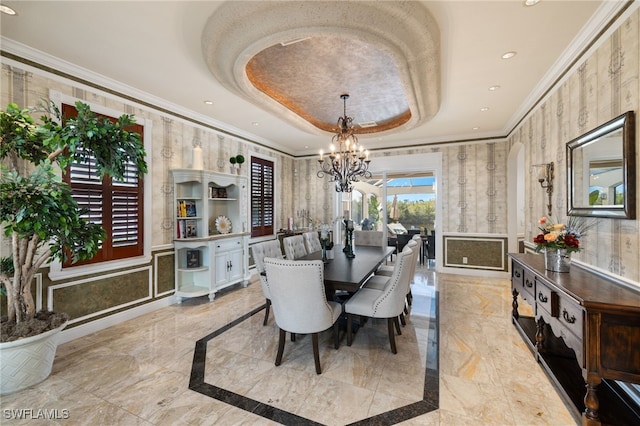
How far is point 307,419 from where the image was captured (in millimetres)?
1801

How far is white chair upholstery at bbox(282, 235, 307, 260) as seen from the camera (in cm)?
367

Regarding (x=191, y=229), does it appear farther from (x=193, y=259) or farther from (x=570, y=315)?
(x=570, y=315)

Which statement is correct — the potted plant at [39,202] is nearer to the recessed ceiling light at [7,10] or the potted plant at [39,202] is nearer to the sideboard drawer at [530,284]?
the recessed ceiling light at [7,10]

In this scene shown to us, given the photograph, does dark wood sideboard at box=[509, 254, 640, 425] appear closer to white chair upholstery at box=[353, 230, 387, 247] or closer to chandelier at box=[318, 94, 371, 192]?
chandelier at box=[318, 94, 371, 192]

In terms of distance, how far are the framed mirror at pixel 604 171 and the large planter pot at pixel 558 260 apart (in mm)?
394

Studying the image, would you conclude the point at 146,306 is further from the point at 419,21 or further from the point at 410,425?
the point at 419,21

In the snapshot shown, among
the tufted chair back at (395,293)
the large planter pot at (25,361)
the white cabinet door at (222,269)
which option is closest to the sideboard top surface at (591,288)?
the tufted chair back at (395,293)

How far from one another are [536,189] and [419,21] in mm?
2819

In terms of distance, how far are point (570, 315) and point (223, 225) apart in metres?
4.42

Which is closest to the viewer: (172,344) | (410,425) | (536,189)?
(410,425)

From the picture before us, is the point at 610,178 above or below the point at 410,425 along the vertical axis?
above

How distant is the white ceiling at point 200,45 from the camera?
2.05 meters

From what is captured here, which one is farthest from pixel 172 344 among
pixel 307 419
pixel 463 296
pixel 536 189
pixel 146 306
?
pixel 536 189

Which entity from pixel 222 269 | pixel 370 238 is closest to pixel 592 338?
pixel 370 238
